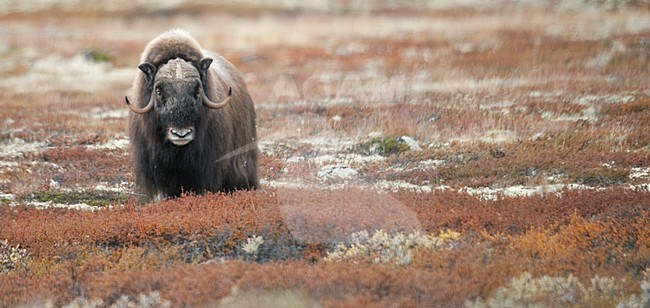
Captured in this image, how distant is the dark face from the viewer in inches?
365

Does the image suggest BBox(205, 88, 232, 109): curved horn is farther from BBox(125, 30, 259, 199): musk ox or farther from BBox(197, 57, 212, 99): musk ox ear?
BBox(197, 57, 212, 99): musk ox ear

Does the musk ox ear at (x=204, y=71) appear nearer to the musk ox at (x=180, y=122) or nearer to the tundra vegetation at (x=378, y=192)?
the musk ox at (x=180, y=122)

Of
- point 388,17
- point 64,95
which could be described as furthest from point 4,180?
point 388,17

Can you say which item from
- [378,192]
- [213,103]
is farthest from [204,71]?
[378,192]

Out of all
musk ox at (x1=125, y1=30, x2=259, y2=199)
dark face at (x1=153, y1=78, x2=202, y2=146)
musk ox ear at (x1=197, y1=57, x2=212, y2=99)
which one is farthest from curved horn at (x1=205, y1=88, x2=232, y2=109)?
musk ox ear at (x1=197, y1=57, x2=212, y2=99)

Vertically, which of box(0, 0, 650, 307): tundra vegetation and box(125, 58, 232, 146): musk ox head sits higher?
box(125, 58, 232, 146): musk ox head

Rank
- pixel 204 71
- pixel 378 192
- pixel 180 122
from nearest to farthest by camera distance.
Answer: pixel 180 122
pixel 378 192
pixel 204 71

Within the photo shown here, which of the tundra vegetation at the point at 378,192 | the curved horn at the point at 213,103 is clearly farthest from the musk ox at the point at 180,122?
the tundra vegetation at the point at 378,192

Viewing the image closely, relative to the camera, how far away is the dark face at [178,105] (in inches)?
365

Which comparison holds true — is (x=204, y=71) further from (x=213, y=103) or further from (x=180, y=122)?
(x=180, y=122)

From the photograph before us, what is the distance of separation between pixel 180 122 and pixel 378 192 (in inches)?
103

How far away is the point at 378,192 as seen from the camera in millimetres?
9727

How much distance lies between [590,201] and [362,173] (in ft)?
15.5

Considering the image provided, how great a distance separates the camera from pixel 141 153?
10078 mm
